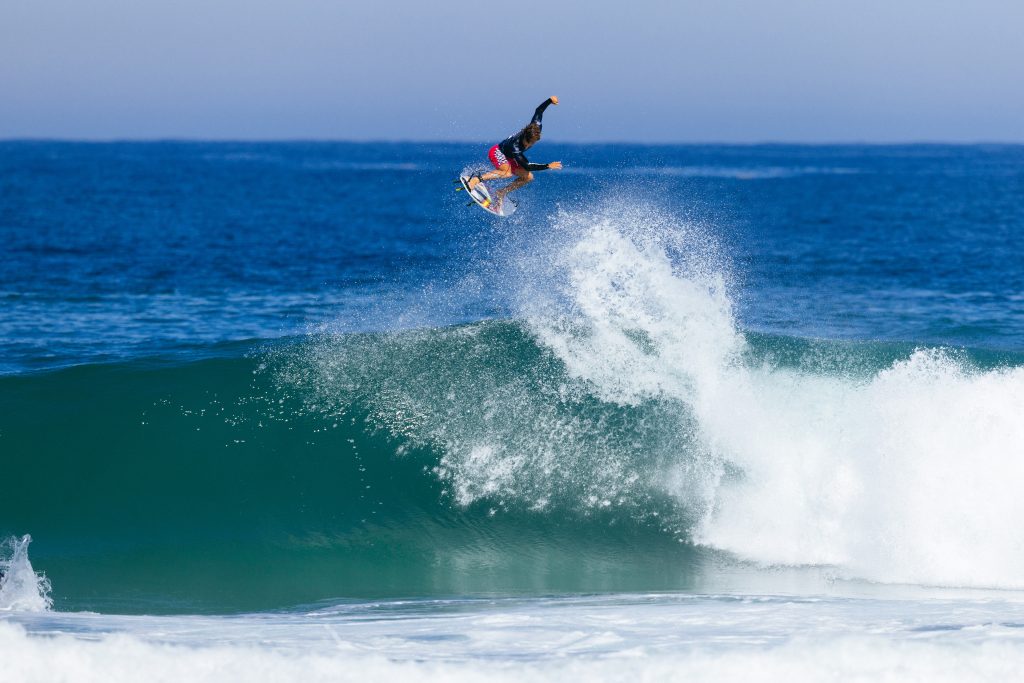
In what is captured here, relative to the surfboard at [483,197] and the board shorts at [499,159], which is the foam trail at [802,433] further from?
the board shorts at [499,159]

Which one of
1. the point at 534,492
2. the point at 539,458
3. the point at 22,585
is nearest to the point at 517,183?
the point at 539,458

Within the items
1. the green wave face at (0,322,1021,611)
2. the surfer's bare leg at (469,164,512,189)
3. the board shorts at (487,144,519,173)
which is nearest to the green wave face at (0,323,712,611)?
the green wave face at (0,322,1021,611)

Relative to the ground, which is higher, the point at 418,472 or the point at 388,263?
the point at 388,263

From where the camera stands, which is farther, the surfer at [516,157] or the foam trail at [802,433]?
the surfer at [516,157]

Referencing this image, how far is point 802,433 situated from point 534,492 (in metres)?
3.02

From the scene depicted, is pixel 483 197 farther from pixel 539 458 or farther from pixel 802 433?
pixel 802 433

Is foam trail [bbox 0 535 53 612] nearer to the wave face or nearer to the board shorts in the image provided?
the wave face

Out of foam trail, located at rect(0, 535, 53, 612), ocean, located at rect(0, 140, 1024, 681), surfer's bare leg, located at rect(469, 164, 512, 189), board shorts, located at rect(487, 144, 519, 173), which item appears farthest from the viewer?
surfer's bare leg, located at rect(469, 164, 512, 189)

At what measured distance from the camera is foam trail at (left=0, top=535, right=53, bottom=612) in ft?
26.9

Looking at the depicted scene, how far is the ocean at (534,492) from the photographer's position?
22.0 ft

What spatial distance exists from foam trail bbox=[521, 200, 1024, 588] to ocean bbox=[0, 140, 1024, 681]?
4 cm

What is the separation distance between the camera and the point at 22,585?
8523 mm

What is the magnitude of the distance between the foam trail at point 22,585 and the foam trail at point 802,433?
613 cm

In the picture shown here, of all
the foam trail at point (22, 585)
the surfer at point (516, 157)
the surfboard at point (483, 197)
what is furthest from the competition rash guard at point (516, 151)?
the foam trail at point (22, 585)
